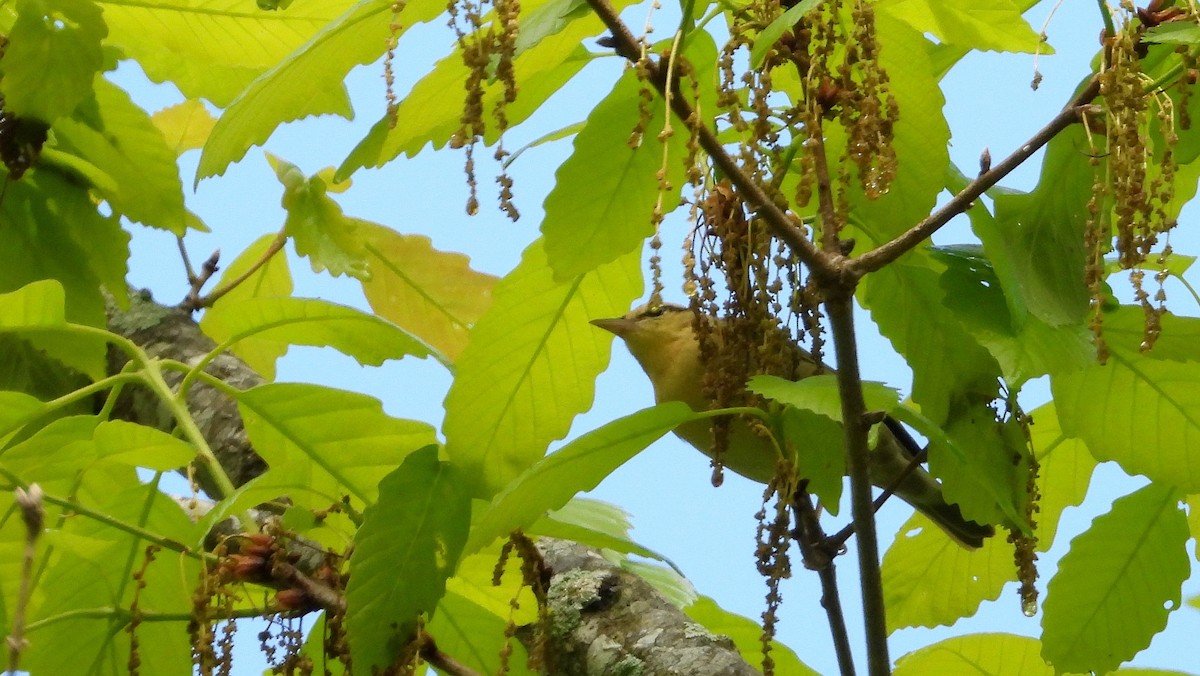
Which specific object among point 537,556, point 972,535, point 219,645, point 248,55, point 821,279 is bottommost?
point 219,645

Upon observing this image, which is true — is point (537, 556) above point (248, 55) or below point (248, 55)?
below

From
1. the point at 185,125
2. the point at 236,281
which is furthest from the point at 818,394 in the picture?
the point at 185,125

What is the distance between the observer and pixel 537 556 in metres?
1.13

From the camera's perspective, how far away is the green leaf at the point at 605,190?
1065mm

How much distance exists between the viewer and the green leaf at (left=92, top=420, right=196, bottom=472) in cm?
112

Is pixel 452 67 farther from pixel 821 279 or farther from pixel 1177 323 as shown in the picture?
pixel 1177 323

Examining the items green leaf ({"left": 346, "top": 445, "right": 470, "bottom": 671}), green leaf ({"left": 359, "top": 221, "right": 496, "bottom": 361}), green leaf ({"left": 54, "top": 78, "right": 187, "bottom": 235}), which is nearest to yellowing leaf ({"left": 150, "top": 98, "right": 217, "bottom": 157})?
green leaf ({"left": 359, "top": 221, "right": 496, "bottom": 361})

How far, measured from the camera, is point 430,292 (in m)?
1.75

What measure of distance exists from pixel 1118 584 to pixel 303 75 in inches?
37.9

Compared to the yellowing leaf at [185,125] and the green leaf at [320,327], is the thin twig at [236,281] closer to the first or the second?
the yellowing leaf at [185,125]

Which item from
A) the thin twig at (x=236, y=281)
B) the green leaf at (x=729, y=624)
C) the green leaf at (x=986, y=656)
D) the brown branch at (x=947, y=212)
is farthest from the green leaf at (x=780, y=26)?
the thin twig at (x=236, y=281)

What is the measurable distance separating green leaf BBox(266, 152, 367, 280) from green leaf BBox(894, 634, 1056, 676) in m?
0.83

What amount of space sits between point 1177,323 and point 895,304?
0.25 m

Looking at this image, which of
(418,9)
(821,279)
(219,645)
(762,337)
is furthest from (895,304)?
(219,645)
